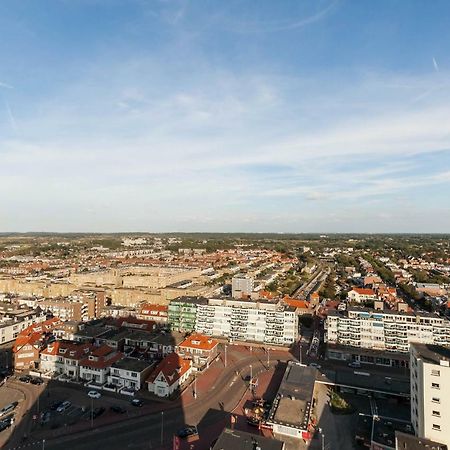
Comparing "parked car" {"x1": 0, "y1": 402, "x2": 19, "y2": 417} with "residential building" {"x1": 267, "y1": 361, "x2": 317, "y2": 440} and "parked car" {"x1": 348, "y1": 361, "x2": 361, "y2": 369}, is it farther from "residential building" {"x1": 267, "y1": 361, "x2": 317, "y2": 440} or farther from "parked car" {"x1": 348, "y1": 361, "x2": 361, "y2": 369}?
"parked car" {"x1": 348, "y1": 361, "x2": 361, "y2": 369}

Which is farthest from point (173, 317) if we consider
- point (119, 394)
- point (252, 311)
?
point (119, 394)

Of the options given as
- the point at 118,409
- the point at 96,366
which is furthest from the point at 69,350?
the point at 118,409

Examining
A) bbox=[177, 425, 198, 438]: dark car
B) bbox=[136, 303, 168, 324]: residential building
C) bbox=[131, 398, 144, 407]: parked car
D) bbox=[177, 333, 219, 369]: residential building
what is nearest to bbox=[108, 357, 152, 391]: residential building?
bbox=[131, 398, 144, 407]: parked car

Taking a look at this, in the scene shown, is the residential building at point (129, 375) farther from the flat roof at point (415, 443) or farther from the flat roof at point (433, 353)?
the flat roof at point (433, 353)

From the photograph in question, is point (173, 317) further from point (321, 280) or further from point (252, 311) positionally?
point (321, 280)

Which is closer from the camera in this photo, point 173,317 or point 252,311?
point 252,311

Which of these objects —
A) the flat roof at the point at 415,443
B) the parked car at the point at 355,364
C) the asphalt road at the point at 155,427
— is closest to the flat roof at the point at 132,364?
the asphalt road at the point at 155,427
